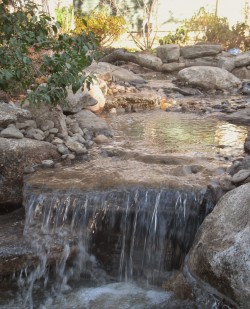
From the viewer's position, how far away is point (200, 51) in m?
14.0

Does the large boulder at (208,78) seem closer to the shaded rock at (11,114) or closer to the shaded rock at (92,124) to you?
the shaded rock at (92,124)

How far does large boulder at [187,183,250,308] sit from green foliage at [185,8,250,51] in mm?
13123

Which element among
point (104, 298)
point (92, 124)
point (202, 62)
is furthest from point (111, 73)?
point (104, 298)

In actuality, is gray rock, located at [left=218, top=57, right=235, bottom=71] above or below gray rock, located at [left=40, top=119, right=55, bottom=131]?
above

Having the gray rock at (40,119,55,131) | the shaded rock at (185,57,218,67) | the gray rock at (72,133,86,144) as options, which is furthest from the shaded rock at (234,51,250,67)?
the gray rock at (40,119,55,131)

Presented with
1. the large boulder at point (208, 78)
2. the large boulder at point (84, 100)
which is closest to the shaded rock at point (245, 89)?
the large boulder at point (208, 78)

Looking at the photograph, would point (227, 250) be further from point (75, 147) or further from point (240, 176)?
point (75, 147)

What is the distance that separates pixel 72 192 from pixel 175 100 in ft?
18.8

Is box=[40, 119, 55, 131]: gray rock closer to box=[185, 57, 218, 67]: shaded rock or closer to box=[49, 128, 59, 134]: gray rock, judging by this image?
box=[49, 128, 59, 134]: gray rock

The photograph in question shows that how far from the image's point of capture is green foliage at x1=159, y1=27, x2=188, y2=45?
16094 millimetres

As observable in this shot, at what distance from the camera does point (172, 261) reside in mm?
4234

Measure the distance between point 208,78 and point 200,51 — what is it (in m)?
3.52

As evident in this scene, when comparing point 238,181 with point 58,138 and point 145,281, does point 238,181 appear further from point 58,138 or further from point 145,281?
point 58,138

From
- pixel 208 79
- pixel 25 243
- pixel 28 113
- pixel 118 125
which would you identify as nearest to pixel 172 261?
pixel 25 243
